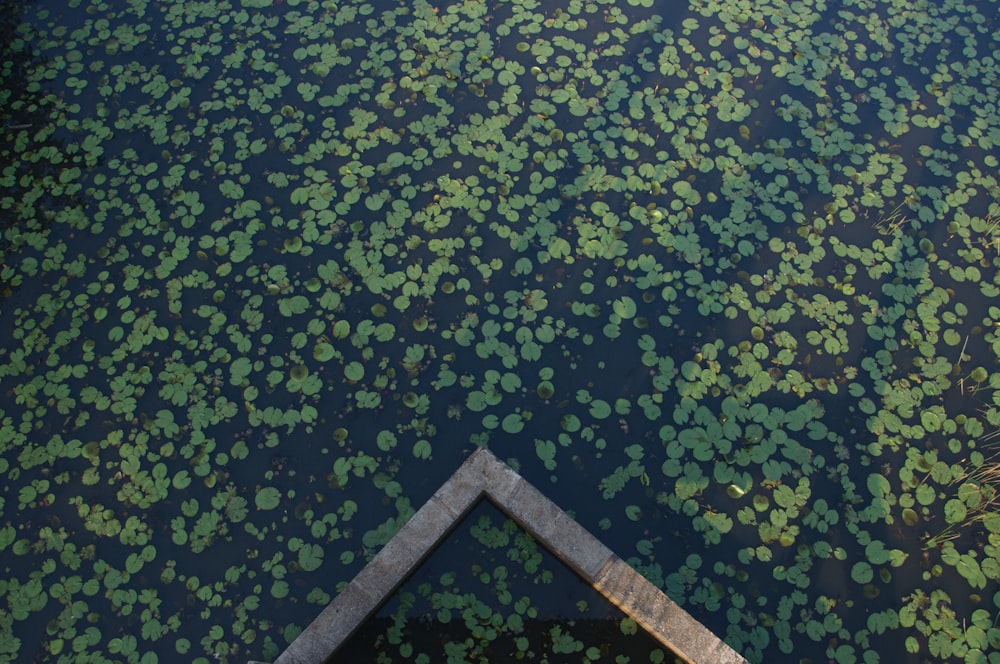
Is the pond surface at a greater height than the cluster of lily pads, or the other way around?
the cluster of lily pads

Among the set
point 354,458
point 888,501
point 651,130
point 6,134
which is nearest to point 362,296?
point 354,458

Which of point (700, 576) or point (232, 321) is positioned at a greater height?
point (232, 321)

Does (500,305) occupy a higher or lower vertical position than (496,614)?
higher

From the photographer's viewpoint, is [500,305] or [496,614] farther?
[500,305]

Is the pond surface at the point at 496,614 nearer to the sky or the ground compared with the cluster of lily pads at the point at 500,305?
nearer to the ground

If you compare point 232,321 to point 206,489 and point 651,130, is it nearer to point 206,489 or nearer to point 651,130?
point 206,489

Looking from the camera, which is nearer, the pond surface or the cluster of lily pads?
the pond surface

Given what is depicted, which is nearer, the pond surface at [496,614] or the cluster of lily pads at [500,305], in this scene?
the pond surface at [496,614]

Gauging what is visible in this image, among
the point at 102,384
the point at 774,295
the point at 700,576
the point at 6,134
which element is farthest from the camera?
the point at 6,134
